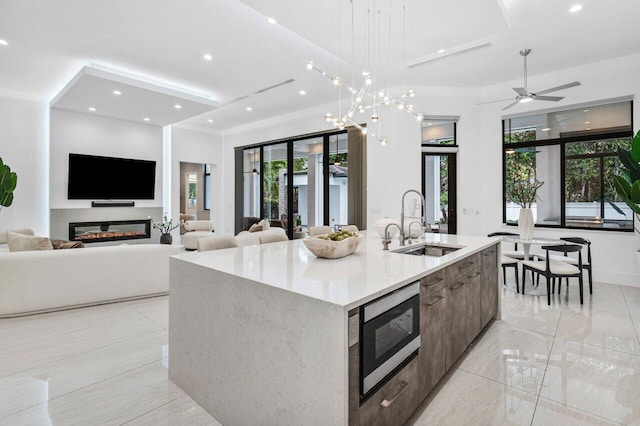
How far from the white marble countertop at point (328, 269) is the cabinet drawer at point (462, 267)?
6 centimetres

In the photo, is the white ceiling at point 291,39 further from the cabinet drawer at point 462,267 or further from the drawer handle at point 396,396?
the drawer handle at point 396,396

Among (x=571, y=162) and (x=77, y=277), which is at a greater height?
(x=571, y=162)

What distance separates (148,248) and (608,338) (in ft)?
16.1

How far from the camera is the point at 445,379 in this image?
220 cm

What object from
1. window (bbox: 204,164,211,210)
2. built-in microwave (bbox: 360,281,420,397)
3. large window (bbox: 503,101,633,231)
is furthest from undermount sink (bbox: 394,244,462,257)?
window (bbox: 204,164,211,210)

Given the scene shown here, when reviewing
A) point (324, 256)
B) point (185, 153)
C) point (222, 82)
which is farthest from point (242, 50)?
point (185, 153)

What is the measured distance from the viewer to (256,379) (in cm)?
152

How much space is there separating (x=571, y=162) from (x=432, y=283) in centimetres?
496

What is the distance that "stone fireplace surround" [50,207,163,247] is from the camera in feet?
21.7

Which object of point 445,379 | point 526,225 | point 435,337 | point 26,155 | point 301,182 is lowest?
point 445,379

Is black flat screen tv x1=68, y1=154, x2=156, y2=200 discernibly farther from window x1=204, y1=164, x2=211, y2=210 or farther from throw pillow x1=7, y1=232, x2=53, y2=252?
window x1=204, y1=164, x2=211, y2=210

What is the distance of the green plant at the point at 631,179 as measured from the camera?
Answer: 3719mm

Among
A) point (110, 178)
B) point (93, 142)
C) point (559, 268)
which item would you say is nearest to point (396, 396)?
point (559, 268)

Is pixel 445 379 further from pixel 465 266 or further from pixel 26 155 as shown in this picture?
pixel 26 155
